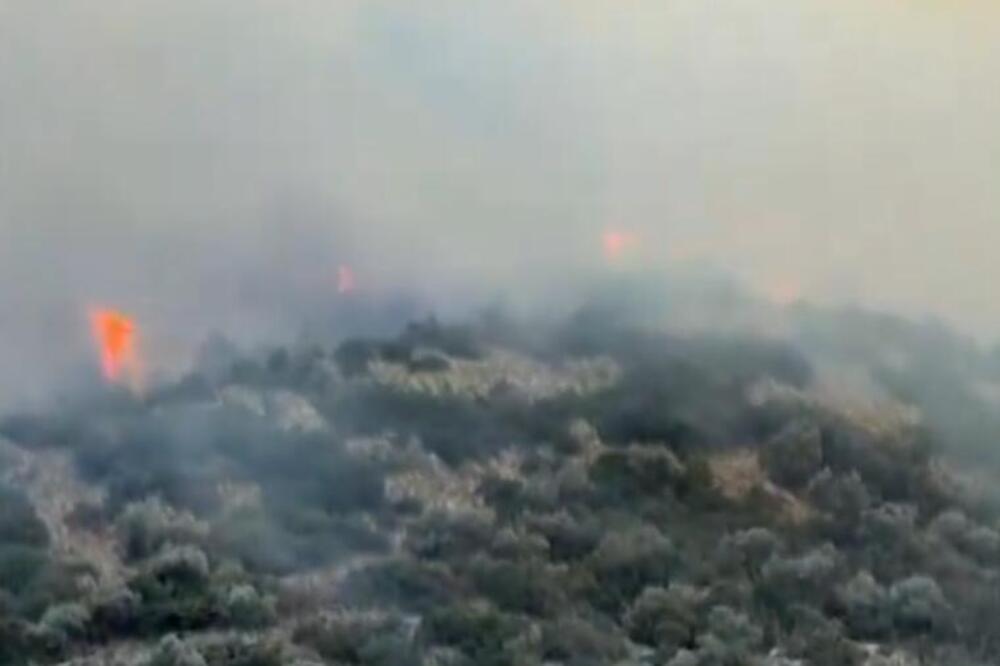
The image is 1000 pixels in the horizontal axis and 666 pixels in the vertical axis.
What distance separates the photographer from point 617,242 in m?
17.2

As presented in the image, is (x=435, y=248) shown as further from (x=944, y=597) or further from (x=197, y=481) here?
(x=944, y=597)

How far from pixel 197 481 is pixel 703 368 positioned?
414cm

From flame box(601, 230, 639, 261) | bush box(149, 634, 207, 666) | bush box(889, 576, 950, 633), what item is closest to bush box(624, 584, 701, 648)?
bush box(889, 576, 950, 633)

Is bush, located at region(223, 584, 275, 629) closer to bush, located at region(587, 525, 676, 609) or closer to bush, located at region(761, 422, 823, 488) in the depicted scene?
bush, located at region(587, 525, 676, 609)

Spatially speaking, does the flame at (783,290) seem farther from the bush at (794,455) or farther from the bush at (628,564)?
the bush at (628,564)

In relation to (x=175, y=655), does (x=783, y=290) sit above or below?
above

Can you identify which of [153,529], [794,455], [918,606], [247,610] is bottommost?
[247,610]

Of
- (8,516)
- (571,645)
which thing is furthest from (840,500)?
(8,516)

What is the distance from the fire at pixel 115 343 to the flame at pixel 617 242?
12.6 ft

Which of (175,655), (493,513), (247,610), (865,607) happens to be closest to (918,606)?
(865,607)

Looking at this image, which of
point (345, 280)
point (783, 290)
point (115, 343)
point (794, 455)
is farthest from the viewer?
point (783, 290)

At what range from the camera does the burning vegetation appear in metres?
11.2

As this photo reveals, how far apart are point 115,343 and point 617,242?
424cm

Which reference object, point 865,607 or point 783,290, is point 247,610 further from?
point 783,290
